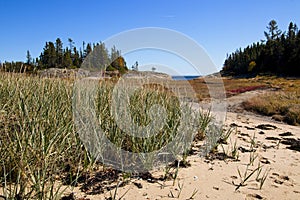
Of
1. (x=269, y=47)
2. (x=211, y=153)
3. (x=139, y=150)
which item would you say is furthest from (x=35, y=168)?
(x=269, y=47)

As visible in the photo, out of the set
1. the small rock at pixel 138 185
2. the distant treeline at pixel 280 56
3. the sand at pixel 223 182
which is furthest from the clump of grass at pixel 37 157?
the distant treeline at pixel 280 56

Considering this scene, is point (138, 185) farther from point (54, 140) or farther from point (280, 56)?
point (280, 56)

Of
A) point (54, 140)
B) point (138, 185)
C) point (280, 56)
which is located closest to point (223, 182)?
point (138, 185)

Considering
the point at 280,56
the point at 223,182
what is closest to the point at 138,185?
the point at 223,182

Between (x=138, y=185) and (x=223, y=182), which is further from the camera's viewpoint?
(x=223, y=182)

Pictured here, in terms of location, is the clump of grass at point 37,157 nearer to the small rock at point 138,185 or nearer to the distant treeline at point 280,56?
the small rock at point 138,185

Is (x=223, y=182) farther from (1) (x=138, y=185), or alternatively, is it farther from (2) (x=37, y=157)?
(2) (x=37, y=157)

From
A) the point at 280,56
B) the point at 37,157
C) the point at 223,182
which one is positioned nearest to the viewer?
the point at 37,157

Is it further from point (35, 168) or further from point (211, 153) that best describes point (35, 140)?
point (211, 153)

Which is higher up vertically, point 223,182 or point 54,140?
point 54,140

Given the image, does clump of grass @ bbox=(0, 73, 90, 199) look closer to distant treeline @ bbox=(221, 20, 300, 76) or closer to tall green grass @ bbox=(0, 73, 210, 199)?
tall green grass @ bbox=(0, 73, 210, 199)

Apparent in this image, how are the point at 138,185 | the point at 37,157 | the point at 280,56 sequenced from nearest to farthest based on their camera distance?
the point at 37,157, the point at 138,185, the point at 280,56

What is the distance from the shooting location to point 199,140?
364 cm

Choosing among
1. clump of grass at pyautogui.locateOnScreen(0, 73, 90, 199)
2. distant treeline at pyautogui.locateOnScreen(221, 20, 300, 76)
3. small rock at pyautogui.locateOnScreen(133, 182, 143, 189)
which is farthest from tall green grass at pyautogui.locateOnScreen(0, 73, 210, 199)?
distant treeline at pyautogui.locateOnScreen(221, 20, 300, 76)
